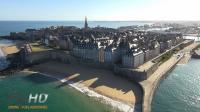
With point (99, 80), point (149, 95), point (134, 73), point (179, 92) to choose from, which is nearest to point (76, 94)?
point (99, 80)

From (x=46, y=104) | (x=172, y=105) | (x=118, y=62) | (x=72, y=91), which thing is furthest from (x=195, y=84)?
(x=46, y=104)

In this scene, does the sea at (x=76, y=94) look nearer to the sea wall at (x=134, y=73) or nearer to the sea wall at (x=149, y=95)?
the sea wall at (x=149, y=95)

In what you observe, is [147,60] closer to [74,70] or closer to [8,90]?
[74,70]

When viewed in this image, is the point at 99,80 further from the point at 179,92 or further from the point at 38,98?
the point at 179,92

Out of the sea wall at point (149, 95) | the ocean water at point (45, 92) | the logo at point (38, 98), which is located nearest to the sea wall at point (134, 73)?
the sea wall at point (149, 95)

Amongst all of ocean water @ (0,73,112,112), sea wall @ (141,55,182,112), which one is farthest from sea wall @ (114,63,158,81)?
ocean water @ (0,73,112,112)

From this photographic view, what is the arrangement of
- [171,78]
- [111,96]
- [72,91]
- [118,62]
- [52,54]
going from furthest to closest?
[52,54] < [118,62] < [171,78] < [72,91] < [111,96]
